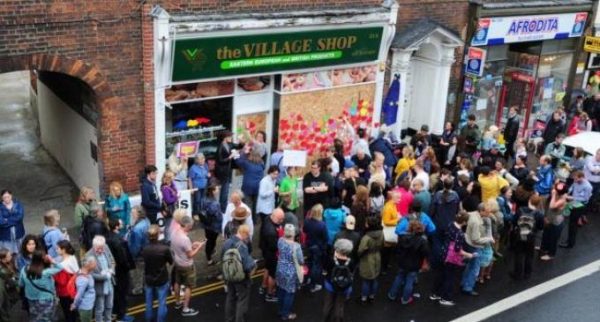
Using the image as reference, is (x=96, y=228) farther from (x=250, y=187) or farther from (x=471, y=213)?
(x=471, y=213)

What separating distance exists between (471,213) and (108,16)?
22.0ft

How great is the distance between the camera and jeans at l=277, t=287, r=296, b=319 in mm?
9414

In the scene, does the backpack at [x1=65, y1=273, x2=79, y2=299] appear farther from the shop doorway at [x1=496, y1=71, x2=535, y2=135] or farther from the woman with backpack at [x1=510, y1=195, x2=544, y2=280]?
the shop doorway at [x1=496, y1=71, x2=535, y2=135]

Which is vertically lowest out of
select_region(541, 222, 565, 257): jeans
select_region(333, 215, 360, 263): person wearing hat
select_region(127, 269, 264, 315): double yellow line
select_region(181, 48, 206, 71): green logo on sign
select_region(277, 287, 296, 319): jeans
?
select_region(127, 269, 264, 315): double yellow line

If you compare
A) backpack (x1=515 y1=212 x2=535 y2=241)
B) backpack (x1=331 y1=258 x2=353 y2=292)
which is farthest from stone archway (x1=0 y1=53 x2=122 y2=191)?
backpack (x1=515 y1=212 x2=535 y2=241)

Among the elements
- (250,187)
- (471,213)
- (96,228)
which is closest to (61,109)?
(250,187)

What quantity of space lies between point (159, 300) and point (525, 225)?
19.4ft

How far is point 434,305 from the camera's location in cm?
1038

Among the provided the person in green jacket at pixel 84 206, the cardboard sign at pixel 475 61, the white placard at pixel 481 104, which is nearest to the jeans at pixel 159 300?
the person in green jacket at pixel 84 206

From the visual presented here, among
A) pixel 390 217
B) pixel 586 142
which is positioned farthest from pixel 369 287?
pixel 586 142

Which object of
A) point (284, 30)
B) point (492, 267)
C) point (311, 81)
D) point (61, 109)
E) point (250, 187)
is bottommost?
point (492, 267)

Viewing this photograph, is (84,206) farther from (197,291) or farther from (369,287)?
(369,287)

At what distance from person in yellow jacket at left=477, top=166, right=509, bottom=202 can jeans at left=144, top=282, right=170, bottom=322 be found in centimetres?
595

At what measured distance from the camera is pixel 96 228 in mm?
8984
